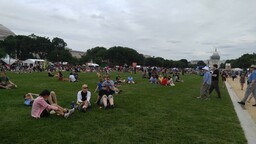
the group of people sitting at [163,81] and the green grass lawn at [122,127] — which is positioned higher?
the group of people sitting at [163,81]

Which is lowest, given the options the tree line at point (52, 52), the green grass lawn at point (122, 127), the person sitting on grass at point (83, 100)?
the green grass lawn at point (122, 127)

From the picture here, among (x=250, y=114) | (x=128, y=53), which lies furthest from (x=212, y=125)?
(x=128, y=53)

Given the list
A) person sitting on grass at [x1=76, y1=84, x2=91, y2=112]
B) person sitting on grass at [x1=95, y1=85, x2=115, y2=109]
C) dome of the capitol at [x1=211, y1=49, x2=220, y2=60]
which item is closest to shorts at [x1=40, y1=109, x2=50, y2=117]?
person sitting on grass at [x1=76, y1=84, x2=91, y2=112]

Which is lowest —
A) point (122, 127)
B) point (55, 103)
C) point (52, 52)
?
point (122, 127)

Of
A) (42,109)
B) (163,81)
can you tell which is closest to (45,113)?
(42,109)

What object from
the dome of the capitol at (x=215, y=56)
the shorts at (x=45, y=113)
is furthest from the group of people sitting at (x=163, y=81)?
the dome of the capitol at (x=215, y=56)

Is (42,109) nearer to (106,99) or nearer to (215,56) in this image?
(106,99)

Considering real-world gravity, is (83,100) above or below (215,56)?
below

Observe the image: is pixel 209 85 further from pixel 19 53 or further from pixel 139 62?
pixel 139 62

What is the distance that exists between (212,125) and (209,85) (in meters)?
6.59

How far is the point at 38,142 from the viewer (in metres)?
5.65

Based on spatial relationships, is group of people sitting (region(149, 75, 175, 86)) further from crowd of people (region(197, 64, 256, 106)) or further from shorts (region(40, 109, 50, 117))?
shorts (region(40, 109, 50, 117))

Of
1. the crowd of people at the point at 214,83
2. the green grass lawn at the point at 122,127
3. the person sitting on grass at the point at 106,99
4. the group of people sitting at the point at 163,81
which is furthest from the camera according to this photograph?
the group of people sitting at the point at 163,81

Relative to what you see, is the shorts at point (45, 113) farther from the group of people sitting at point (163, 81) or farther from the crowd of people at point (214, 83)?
the group of people sitting at point (163, 81)
